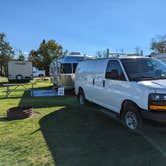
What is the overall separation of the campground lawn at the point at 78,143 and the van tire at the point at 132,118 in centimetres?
18

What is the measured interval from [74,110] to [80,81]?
1.38 meters

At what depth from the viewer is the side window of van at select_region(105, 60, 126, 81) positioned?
730 cm

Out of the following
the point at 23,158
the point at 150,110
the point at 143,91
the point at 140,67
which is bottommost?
the point at 23,158

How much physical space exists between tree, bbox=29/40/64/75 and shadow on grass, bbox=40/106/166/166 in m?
60.6

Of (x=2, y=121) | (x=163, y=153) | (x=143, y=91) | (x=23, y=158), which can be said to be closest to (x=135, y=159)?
(x=163, y=153)

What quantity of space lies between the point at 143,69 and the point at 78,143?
9.11 feet

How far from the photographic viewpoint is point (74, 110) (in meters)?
10.4

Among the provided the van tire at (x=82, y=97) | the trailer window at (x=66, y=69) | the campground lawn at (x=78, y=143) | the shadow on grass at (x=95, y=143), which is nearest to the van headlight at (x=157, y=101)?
the campground lawn at (x=78, y=143)

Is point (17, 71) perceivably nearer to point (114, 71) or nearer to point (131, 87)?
point (114, 71)

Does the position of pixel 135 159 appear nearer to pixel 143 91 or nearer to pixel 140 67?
pixel 143 91

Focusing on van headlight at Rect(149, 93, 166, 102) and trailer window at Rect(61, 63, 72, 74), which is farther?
trailer window at Rect(61, 63, 72, 74)

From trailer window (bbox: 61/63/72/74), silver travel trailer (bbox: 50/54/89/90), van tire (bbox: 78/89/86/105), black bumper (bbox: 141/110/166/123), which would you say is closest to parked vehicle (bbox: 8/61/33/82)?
silver travel trailer (bbox: 50/54/89/90)

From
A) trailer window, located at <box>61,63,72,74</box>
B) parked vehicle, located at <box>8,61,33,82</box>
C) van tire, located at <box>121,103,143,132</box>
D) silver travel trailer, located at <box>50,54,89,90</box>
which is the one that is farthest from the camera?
parked vehicle, located at <box>8,61,33,82</box>

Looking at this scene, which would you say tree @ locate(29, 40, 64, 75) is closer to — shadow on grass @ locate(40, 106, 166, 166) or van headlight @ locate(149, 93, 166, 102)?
shadow on grass @ locate(40, 106, 166, 166)
